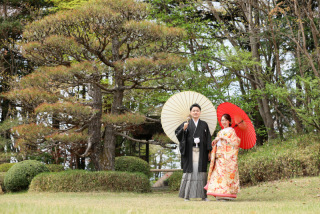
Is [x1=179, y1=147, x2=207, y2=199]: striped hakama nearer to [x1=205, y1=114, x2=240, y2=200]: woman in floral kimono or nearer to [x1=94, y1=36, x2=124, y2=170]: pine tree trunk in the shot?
[x1=205, y1=114, x2=240, y2=200]: woman in floral kimono

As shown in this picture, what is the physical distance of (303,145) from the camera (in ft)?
32.1

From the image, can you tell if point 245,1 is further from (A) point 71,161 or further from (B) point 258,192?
(A) point 71,161

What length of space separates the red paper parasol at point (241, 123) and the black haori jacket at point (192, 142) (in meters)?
0.49

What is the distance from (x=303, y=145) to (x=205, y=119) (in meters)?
4.48

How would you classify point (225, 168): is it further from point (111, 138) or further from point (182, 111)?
point (111, 138)

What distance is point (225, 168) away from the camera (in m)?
6.09

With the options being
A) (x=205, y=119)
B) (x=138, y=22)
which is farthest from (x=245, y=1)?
(x=205, y=119)

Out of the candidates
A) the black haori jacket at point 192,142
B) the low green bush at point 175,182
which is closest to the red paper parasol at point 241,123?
the black haori jacket at point 192,142

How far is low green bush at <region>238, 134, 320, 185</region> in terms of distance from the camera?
893 cm

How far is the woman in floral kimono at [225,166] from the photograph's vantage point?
6016 mm

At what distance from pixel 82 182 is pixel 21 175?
2.23m

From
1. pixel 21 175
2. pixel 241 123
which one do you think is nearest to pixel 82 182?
pixel 21 175

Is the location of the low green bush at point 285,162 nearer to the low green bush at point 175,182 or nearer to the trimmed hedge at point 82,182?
the low green bush at point 175,182

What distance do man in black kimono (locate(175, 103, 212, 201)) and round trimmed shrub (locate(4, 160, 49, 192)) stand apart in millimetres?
5868
